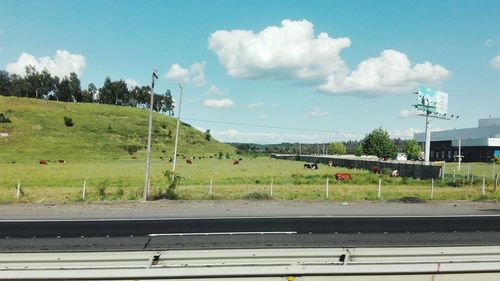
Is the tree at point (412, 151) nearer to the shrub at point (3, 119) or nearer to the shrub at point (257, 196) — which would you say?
the shrub at point (257, 196)

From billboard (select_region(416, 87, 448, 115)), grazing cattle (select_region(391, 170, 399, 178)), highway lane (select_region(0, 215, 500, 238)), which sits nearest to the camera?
highway lane (select_region(0, 215, 500, 238))

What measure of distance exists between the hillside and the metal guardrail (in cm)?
8616

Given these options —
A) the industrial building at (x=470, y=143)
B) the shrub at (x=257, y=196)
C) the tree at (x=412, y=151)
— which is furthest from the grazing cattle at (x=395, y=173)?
the tree at (x=412, y=151)

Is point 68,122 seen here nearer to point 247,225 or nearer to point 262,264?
point 247,225

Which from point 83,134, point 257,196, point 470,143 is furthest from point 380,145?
point 257,196

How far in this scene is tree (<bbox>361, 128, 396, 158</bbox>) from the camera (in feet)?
369

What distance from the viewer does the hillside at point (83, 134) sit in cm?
10125

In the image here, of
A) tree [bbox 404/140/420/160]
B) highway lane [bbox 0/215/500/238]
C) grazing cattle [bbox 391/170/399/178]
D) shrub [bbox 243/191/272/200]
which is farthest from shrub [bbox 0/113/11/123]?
highway lane [bbox 0/215/500/238]

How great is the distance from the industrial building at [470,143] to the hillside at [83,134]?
6609cm

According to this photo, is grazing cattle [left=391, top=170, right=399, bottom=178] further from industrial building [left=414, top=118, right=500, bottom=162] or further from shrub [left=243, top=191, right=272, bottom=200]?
industrial building [left=414, top=118, right=500, bottom=162]

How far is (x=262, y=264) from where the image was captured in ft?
19.7

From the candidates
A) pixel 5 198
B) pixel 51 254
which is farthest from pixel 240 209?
pixel 51 254

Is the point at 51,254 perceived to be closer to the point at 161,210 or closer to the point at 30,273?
the point at 30,273

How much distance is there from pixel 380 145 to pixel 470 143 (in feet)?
68.6
